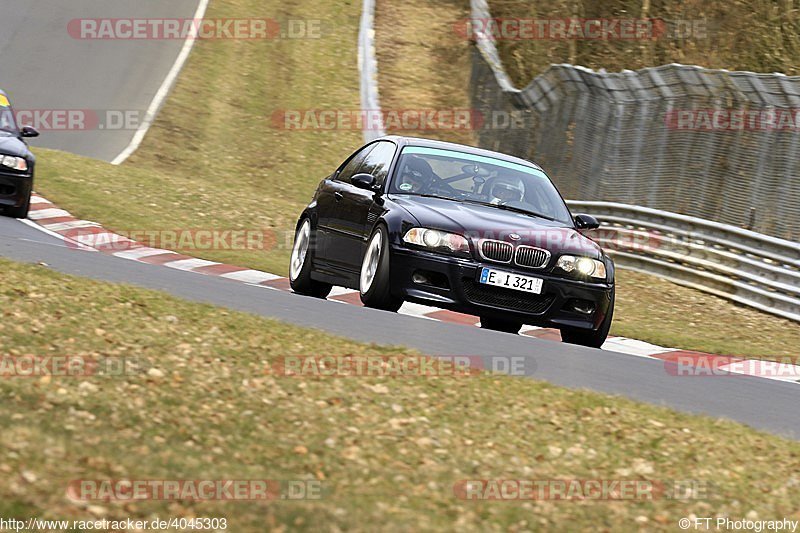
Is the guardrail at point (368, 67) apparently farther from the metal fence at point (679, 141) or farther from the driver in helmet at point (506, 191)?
the driver in helmet at point (506, 191)

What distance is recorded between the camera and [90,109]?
2995 centimetres

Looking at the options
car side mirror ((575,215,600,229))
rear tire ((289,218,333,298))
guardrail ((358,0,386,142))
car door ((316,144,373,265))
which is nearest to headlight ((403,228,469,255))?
Result: car door ((316,144,373,265))

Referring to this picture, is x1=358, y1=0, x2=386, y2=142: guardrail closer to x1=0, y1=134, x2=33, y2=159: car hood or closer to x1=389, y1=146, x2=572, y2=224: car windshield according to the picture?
x1=0, y1=134, x2=33, y2=159: car hood

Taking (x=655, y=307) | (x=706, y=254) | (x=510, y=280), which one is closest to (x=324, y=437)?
(x=510, y=280)

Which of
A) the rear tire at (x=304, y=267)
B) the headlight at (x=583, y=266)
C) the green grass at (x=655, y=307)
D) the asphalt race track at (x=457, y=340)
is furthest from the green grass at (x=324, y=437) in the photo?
the green grass at (x=655, y=307)

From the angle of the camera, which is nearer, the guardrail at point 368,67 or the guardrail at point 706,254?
the guardrail at point 706,254

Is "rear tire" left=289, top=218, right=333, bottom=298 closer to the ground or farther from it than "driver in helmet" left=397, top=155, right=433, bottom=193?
closer to the ground

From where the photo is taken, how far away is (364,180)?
1188 cm

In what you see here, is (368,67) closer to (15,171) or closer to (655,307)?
(15,171)

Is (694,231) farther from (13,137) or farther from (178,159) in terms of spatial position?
(178,159)

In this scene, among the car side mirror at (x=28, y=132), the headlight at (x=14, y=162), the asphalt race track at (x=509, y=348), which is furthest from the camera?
the car side mirror at (x=28, y=132)

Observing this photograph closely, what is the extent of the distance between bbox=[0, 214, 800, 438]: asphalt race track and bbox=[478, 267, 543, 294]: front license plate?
478 millimetres

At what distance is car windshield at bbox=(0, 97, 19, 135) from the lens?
1895 cm

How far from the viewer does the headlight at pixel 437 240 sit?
10.9 metres
